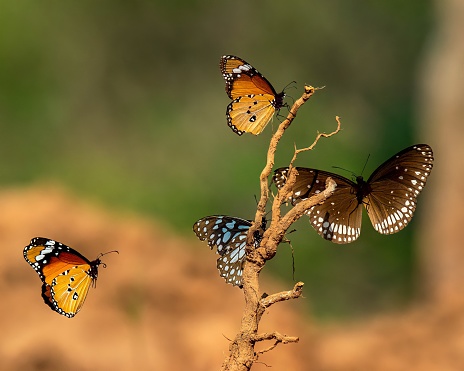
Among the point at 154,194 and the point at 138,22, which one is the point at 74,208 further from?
the point at 138,22

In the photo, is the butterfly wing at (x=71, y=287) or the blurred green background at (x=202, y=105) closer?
the butterfly wing at (x=71, y=287)

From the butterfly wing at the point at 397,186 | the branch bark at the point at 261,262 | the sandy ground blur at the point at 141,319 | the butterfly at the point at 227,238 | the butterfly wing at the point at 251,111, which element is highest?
the sandy ground blur at the point at 141,319

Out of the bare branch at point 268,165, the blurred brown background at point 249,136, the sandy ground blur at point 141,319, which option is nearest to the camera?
the bare branch at point 268,165

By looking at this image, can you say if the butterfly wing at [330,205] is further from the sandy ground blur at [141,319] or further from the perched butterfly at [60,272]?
the sandy ground blur at [141,319]

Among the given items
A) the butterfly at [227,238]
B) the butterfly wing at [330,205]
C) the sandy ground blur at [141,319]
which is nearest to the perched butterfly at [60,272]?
the butterfly at [227,238]
